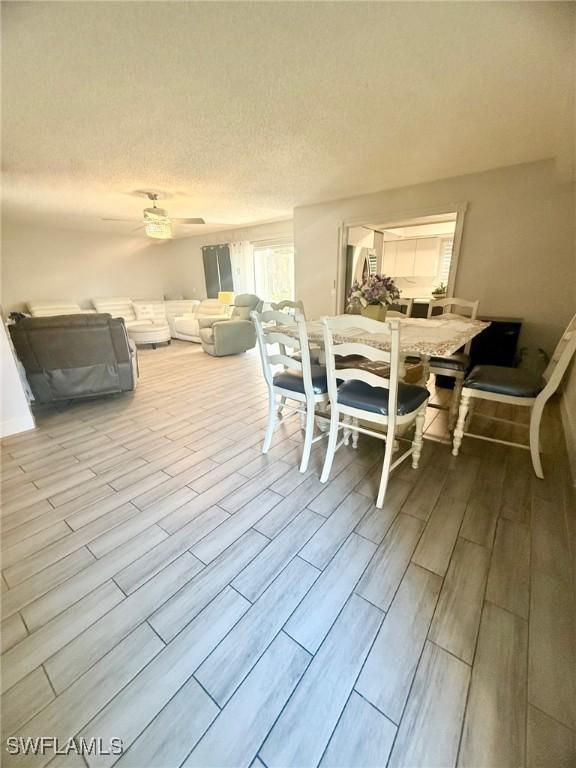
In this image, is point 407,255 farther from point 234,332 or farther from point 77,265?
point 77,265

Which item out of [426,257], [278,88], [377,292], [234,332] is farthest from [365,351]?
[426,257]

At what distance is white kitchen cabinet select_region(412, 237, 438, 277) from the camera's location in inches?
245

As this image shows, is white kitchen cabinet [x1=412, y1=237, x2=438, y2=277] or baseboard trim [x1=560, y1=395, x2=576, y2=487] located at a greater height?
white kitchen cabinet [x1=412, y1=237, x2=438, y2=277]

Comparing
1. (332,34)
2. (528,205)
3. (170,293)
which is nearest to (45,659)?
(332,34)

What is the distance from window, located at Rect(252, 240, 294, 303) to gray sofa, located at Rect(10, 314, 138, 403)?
4130 mm

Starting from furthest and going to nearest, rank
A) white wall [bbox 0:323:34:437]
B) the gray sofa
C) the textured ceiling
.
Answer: the gray sofa
white wall [bbox 0:323:34:437]
the textured ceiling

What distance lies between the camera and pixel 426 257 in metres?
6.36

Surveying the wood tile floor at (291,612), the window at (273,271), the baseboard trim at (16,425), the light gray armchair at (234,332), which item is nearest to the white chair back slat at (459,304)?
the wood tile floor at (291,612)

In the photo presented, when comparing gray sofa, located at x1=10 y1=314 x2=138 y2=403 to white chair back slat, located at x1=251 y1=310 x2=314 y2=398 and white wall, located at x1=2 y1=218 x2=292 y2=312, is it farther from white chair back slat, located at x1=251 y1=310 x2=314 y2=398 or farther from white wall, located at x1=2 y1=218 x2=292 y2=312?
white wall, located at x1=2 y1=218 x2=292 y2=312

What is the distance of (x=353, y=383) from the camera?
6.07 feet

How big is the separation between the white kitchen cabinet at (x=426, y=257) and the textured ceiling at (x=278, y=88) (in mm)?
3386

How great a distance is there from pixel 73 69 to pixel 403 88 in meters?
1.87

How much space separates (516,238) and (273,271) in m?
4.69

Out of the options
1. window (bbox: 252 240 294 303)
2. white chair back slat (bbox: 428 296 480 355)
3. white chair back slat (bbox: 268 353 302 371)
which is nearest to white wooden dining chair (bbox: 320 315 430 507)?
white chair back slat (bbox: 268 353 302 371)
